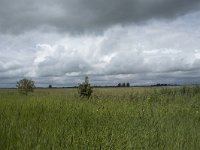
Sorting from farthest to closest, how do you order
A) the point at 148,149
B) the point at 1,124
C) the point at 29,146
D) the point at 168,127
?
the point at 168,127 → the point at 1,124 → the point at 148,149 → the point at 29,146

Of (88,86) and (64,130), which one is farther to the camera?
(88,86)

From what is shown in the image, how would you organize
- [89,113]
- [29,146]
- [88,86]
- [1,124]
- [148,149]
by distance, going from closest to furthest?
[29,146], [148,149], [1,124], [89,113], [88,86]

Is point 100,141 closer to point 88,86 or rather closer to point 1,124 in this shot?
point 1,124

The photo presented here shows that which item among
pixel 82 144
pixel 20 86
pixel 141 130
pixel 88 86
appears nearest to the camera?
pixel 82 144

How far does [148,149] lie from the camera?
532 centimetres

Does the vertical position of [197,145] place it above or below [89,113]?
below

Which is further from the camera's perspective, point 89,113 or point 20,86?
point 20,86

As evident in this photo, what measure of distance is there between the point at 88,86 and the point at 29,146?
1129 inches

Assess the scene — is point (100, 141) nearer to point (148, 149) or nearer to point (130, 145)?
point (130, 145)

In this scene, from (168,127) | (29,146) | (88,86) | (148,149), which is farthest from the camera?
(88,86)

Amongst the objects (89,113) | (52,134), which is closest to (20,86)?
(89,113)

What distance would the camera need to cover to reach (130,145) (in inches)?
197

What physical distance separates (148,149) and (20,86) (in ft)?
152

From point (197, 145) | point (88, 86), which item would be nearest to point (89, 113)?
point (197, 145)
